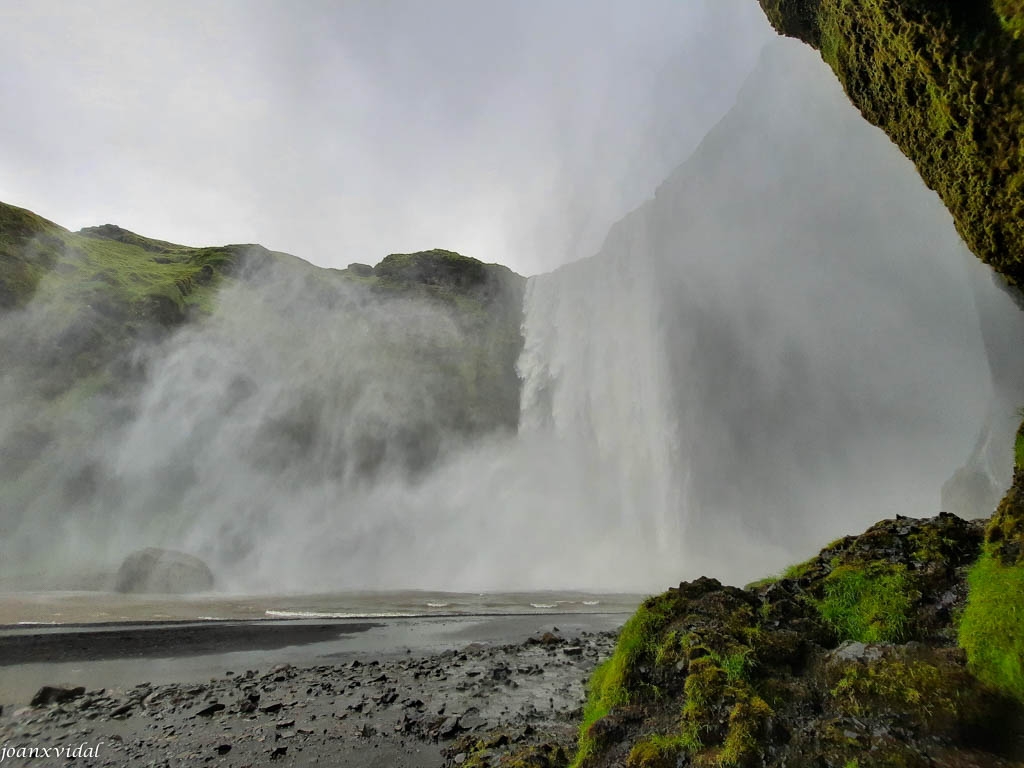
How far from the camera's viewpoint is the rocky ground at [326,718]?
840 cm

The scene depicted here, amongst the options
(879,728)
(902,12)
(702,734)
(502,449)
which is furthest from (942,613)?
(502,449)

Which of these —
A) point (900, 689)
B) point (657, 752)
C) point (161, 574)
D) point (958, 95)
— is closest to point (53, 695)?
point (657, 752)

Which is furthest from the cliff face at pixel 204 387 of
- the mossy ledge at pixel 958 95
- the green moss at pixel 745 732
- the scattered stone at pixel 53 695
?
the mossy ledge at pixel 958 95

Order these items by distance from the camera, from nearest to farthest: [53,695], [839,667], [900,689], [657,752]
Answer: [900,689] → [657,752] → [839,667] → [53,695]

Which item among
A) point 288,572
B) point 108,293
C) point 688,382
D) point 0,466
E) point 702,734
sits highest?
point 108,293

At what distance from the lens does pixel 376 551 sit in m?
56.3

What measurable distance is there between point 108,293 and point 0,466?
2968 centimetres

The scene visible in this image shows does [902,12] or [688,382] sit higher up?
[688,382]

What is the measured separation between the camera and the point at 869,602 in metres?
6.50

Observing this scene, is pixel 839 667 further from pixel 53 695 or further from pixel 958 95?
pixel 53 695

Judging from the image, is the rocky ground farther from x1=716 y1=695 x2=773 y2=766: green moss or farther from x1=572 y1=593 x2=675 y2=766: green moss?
x1=716 y1=695 x2=773 y2=766: green moss

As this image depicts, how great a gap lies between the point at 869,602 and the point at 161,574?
47327 mm

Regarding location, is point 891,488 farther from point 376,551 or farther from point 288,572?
point 288,572

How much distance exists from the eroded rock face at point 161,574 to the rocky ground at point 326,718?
32.0 meters
